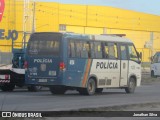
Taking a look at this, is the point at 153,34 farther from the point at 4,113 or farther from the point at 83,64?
the point at 4,113

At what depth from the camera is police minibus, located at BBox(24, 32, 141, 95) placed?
2288 cm

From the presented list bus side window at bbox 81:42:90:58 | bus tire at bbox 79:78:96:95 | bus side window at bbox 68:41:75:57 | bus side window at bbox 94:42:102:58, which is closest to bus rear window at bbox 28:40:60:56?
bus side window at bbox 68:41:75:57

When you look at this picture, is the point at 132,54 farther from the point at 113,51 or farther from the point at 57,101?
the point at 57,101

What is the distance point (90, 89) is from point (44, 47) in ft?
9.32

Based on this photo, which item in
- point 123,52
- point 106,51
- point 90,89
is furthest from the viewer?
point 123,52

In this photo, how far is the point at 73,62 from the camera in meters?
23.2

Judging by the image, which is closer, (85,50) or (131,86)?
(85,50)

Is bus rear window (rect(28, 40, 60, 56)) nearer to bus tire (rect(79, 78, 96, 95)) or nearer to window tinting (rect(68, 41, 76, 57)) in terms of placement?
window tinting (rect(68, 41, 76, 57))

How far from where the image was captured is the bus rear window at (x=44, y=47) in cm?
2295

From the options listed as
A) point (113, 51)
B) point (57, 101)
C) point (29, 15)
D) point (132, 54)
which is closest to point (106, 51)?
point (113, 51)

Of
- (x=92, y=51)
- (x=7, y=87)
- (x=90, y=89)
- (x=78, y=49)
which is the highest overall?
(x=78, y=49)

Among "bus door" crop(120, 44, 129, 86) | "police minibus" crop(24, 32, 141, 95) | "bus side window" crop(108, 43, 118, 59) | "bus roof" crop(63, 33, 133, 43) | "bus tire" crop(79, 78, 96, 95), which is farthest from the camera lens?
"bus door" crop(120, 44, 129, 86)

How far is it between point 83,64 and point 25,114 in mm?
14907

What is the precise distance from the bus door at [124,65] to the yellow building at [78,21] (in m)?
37.8
